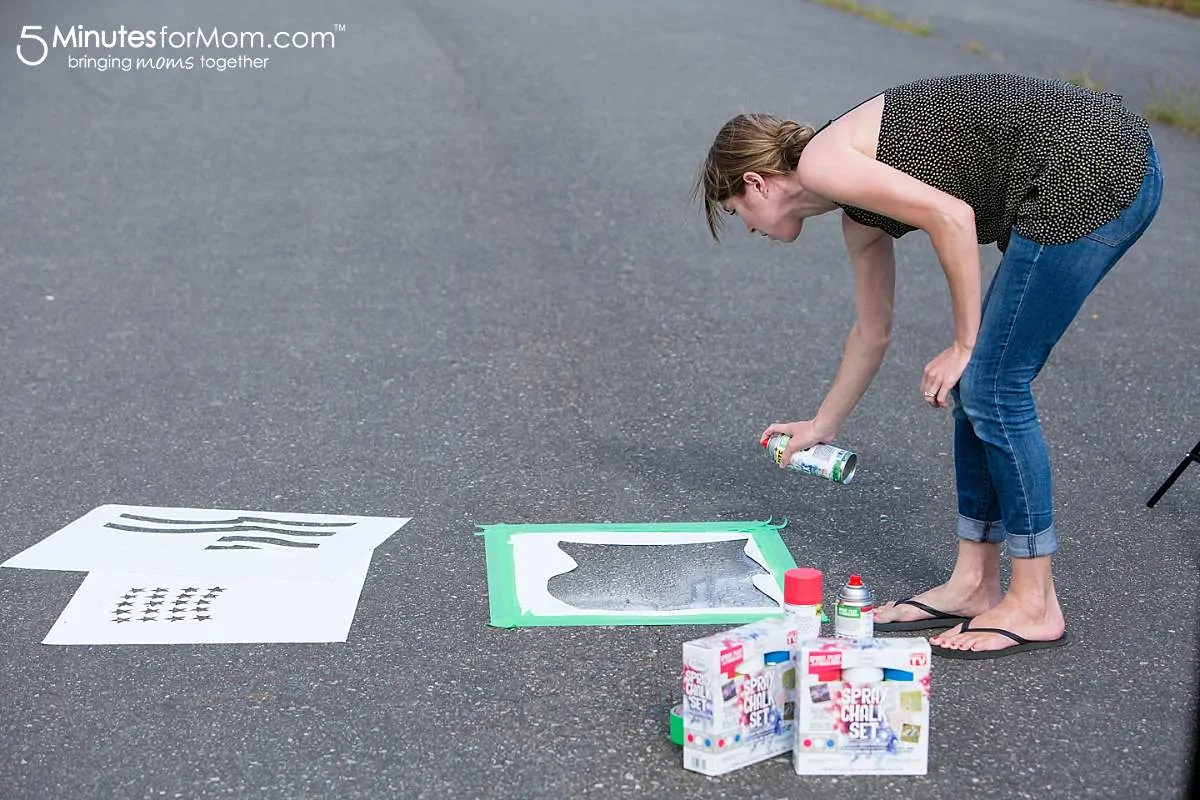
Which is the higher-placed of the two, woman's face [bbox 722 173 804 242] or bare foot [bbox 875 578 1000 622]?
woman's face [bbox 722 173 804 242]

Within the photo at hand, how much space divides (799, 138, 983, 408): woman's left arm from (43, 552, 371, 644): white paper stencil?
167 cm

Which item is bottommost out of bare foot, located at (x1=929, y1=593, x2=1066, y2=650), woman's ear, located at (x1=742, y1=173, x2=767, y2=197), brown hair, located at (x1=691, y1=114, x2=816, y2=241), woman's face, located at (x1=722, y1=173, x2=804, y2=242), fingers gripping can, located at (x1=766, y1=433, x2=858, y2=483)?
bare foot, located at (x1=929, y1=593, x2=1066, y2=650)

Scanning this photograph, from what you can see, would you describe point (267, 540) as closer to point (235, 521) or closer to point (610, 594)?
point (235, 521)

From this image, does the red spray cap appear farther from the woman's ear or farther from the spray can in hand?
the woman's ear

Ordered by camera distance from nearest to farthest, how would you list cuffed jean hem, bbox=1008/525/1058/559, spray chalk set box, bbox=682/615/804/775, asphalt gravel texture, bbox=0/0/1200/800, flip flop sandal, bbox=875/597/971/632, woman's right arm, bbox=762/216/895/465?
spray chalk set box, bbox=682/615/804/775
asphalt gravel texture, bbox=0/0/1200/800
cuffed jean hem, bbox=1008/525/1058/559
woman's right arm, bbox=762/216/895/465
flip flop sandal, bbox=875/597/971/632

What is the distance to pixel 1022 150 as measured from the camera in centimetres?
336

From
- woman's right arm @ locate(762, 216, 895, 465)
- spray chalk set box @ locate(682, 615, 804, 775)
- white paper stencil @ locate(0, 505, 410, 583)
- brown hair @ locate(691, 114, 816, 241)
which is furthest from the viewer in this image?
white paper stencil @ locate(0, 505, 410, 583)

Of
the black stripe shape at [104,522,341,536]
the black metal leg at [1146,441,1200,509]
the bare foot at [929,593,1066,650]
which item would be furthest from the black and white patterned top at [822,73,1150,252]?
the black stripe shape at [104,522,341,536]

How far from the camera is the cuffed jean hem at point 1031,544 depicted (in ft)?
11.9

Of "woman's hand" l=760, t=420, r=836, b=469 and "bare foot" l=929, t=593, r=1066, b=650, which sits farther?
"woman's hand" l=760, t=420, r=836, b=469

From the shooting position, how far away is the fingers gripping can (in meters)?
3.87

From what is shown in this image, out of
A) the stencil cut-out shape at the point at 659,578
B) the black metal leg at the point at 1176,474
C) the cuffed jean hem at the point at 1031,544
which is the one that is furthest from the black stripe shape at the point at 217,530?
the black metal leg at the point at 1176,474

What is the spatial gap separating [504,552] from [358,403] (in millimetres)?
1613

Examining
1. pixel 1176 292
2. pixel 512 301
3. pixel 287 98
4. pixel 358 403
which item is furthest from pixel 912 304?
pixel 287 98
